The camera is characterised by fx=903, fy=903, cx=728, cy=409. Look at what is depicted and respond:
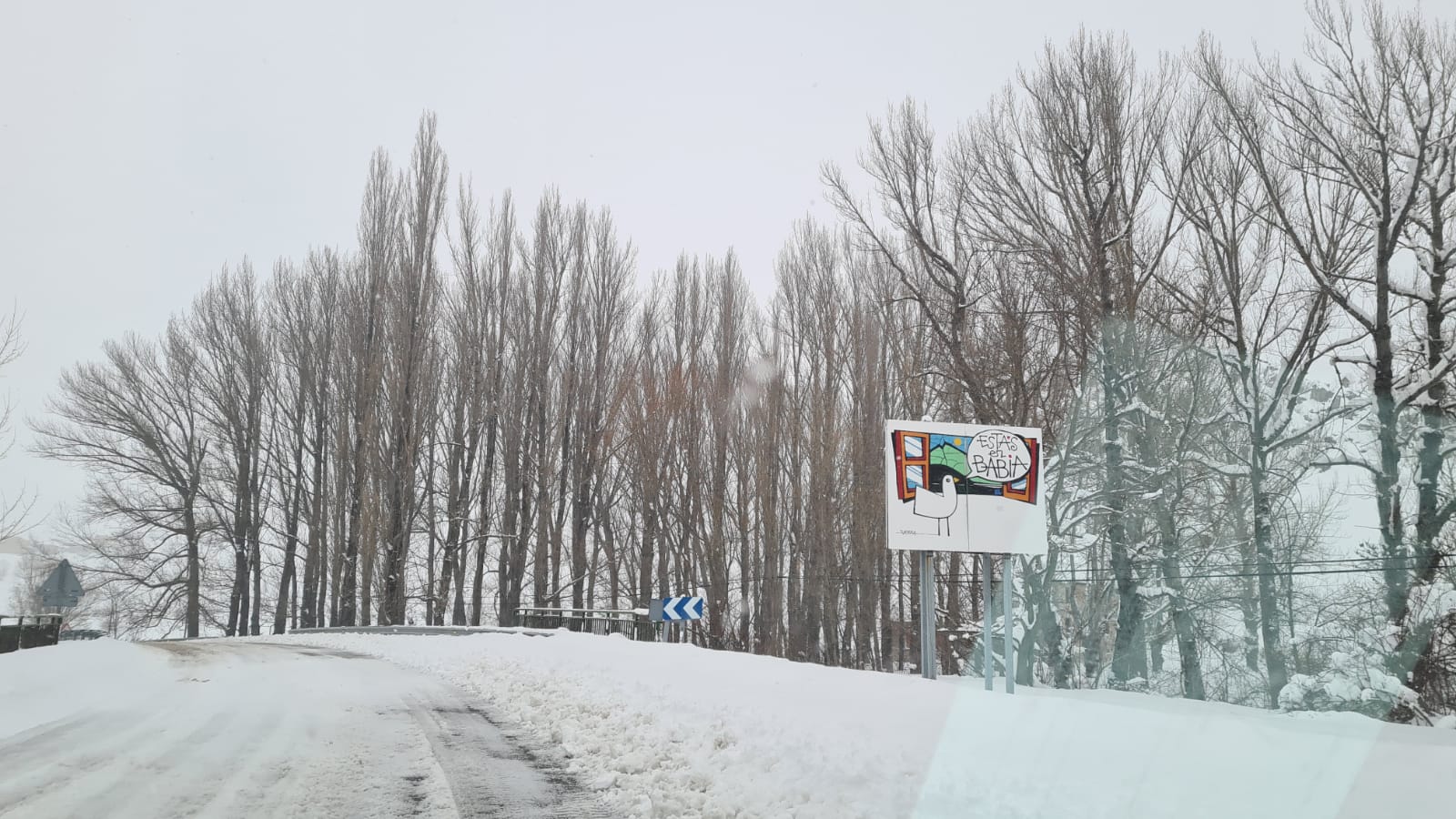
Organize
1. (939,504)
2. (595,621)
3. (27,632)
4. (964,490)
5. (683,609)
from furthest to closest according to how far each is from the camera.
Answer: (595,621) → (683,609) → (27,632) → (964,490) → (939,504)

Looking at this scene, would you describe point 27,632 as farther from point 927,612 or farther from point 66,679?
point 927,612

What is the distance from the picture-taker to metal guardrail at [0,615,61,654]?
613 inches

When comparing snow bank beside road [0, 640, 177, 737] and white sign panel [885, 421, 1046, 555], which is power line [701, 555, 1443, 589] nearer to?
white sign panel [885, 421, 1046, 555]

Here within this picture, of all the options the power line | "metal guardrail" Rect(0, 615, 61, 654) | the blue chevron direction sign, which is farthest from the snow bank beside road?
the power line

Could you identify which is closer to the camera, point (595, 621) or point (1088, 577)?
point (1088, 577)

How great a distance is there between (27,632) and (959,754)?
1770 centimetres

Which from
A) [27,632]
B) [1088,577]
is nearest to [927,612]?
[1088,577]

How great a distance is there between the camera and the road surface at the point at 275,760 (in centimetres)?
554

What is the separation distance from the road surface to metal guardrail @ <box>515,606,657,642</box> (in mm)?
11171

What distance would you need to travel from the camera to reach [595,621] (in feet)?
79.5

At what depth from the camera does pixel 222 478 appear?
38031 mm

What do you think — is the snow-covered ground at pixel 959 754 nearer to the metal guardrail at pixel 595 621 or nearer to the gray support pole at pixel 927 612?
the gray support pole at pixel 927 612

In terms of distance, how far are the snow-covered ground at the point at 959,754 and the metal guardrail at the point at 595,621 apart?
38.9ft

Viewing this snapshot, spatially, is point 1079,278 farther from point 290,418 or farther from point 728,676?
point 290,418
